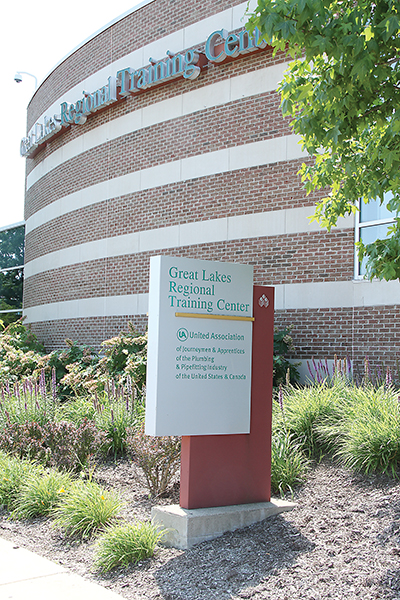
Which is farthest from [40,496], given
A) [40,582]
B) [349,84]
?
[349,84]

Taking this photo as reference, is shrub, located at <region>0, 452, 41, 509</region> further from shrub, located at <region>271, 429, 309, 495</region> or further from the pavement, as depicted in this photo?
shrub, located at <region>271, 429, 309, 495</region>

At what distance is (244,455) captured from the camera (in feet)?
19.5

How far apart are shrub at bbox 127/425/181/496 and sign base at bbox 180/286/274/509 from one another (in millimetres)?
820

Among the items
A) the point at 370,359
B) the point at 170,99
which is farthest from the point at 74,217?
the point at 370,359

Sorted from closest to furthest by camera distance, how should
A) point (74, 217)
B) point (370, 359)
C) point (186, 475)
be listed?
1. point (186, 475)
2. point (370, 359)
3. point (74, 217)

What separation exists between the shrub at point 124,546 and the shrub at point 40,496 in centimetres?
133

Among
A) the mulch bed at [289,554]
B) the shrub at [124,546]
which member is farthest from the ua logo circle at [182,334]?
the mulch bed at [289,554]

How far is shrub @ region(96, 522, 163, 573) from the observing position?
4.95 metres

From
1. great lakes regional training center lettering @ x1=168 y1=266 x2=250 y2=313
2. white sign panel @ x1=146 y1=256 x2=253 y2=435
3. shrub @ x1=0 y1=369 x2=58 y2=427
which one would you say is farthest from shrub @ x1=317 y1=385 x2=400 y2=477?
shrub @ x1=0 y1=369 x2=58 y2=427

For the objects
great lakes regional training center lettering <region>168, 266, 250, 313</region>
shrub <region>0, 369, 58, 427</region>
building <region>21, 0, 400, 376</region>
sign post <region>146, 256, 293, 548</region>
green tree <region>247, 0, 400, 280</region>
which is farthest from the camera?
building <region>21, 0, 400, 376</region>

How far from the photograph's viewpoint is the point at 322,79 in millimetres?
4391

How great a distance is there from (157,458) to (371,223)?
630 centimetres

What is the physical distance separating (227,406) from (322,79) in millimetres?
3148

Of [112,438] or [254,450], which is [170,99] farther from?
[254,450]
